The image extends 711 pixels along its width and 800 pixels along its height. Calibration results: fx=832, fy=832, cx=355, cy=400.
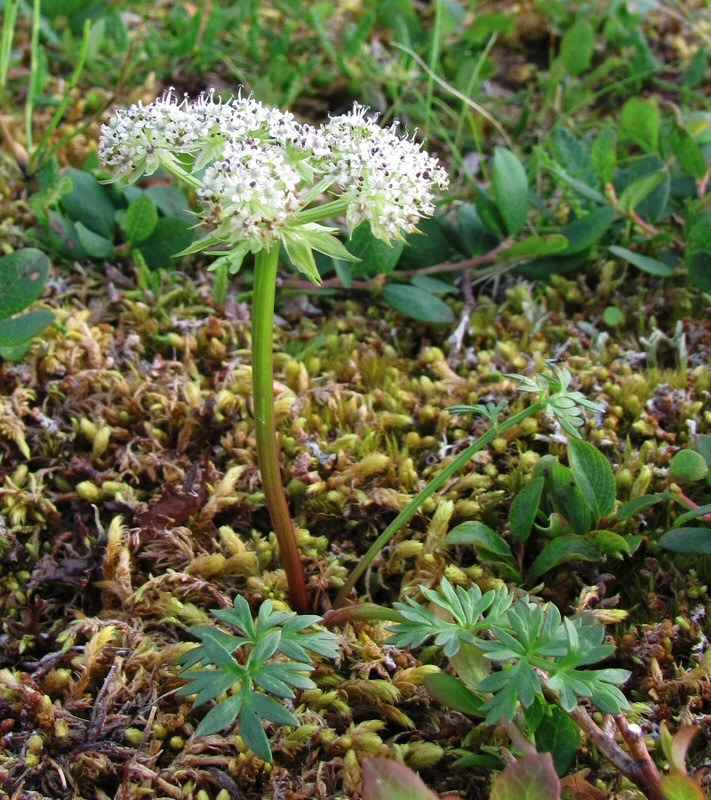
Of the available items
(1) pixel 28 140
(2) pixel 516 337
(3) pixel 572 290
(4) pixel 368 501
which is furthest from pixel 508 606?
(1) pixel 28 140

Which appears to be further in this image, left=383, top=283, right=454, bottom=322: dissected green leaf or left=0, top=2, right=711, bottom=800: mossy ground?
left=383, top=283, right=454, bottom=322: dissected green leaf

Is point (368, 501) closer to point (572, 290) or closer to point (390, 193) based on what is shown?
point (390, 193)

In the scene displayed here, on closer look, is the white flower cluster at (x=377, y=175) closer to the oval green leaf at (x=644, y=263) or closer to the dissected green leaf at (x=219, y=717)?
the dissected green leaf at (x=219, y=717)

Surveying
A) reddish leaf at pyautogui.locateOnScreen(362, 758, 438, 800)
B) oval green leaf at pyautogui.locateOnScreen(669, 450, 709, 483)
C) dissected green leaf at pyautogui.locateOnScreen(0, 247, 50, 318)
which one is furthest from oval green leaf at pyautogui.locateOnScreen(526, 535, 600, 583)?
dissected green leaf at pyautogui.locateOnScreen(0, 247, 50, 318)

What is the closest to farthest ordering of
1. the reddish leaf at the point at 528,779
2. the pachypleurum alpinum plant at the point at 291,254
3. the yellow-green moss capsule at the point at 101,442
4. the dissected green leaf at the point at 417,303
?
the reddish leaf at the point at 528,779, the pachypleurum alpinum plant at the point at 291,254, the yellow-green moss capsule at the point at 101,442, the dissected green leaf at the point at 417,303

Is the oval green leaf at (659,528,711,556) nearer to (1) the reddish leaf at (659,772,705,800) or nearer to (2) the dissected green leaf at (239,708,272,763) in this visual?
(1) the reddish leaf at (659,772,705,800)

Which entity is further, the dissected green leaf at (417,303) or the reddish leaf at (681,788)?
the dissected green leaf at (417,303)

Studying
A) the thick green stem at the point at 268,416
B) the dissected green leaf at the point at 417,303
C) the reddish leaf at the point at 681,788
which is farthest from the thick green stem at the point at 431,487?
the dissected green leaf at the point at 417,303
